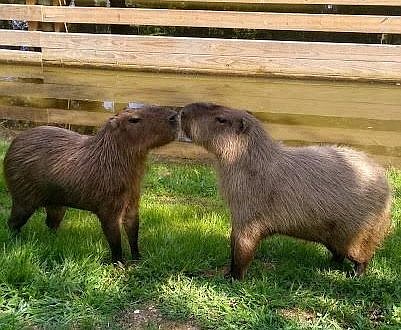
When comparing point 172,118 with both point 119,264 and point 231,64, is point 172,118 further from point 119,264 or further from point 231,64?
point 231,64

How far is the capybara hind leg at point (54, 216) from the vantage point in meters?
4.31

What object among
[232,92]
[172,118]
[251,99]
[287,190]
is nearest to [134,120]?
[172,118]

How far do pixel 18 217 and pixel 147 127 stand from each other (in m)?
1.18

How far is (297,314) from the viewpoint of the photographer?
353cm

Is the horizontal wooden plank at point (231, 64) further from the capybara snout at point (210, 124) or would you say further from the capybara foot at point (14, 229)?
the capybara foot at point (14, 229)

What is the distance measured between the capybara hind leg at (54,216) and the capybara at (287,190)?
1165 millimetres

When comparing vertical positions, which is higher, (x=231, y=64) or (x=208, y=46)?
(x=208, y=46)

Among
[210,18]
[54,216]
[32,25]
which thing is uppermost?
[210,18]

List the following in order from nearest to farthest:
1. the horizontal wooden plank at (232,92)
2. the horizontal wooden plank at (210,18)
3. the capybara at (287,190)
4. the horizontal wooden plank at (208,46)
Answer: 1. the capybara at (287,190)
2. the horizontal wooden plank at (232,92)
3. the horizontal wooden plank at (208,46)
4. the horizontal wooden plank at (210,18)

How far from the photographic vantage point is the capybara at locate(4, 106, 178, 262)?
12.6 feet

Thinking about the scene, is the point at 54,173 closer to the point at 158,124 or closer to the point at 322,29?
the point at 158,124

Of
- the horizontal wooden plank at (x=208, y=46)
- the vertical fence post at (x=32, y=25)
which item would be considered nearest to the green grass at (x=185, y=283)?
the horizontal wooden plank at (x=208, y=46)

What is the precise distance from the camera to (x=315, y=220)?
3.71 metres

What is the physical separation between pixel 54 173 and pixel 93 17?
23.2ft
